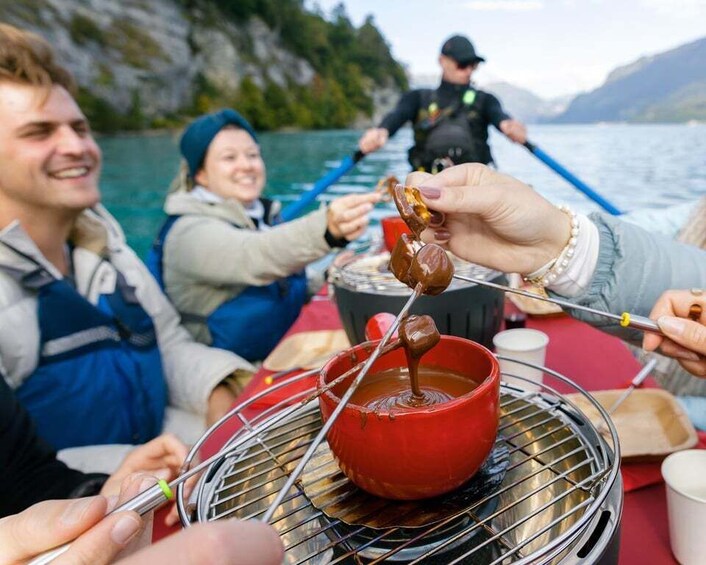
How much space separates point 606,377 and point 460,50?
11.9ft

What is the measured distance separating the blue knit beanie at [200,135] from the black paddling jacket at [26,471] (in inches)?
73.4

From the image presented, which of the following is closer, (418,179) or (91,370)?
(418,179)

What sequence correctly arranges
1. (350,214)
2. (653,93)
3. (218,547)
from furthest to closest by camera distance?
(653,93) < (350,214) < (218,547)

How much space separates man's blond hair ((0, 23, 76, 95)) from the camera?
179cm

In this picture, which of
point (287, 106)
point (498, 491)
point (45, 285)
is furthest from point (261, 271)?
point (287, 106)

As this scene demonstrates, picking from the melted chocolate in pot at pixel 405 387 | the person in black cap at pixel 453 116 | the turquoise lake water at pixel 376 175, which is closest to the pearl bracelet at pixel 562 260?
the melted chocolate in pot at pixel 405 387

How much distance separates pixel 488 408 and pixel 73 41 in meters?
31.6

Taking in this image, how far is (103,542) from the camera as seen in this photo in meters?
0.47

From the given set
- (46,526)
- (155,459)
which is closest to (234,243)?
(155,459)

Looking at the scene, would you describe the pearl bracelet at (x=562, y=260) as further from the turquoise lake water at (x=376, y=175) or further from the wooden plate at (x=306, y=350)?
the turquoise lake water at (x=376, y=175)

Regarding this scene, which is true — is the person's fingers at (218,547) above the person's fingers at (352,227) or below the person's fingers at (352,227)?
above

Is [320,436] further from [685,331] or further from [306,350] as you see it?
[306,350]

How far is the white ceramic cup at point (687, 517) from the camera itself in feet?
2.27

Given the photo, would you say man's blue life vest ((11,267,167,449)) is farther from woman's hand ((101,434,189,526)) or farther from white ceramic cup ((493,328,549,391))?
white ceramic cup ((493,328,549,391))
